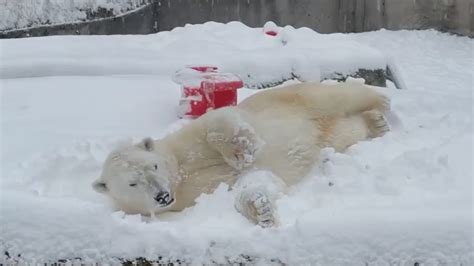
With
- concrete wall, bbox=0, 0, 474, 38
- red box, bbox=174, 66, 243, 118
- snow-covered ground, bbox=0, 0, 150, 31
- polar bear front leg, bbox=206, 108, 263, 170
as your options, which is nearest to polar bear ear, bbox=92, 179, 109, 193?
polar bear front leg, bbox=206, 108, 263, 170

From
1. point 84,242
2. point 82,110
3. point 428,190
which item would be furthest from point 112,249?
point 82,110

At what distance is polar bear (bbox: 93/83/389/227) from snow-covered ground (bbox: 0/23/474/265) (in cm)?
8

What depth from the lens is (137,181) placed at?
2.84 m

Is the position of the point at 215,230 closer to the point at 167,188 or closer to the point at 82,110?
the point at 167,188

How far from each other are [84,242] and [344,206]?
3.00 ft

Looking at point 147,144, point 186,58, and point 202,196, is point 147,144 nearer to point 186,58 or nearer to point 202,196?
point 202,196

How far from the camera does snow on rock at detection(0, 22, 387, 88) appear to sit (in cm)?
441

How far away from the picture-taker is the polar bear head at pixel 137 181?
9.21 ft

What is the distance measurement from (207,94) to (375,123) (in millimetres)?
831

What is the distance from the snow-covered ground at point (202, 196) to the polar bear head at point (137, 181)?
95 mm

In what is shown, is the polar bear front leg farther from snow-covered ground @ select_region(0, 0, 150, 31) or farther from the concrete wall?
the concrete wall

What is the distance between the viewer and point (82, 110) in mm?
3830

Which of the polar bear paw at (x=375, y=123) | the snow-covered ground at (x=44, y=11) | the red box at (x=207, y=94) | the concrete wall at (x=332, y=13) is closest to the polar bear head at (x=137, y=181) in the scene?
the red box at (x=207, y=94)

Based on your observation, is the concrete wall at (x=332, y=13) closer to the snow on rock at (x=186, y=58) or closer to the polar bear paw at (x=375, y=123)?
the snow on rock at (x=186, y=58)
